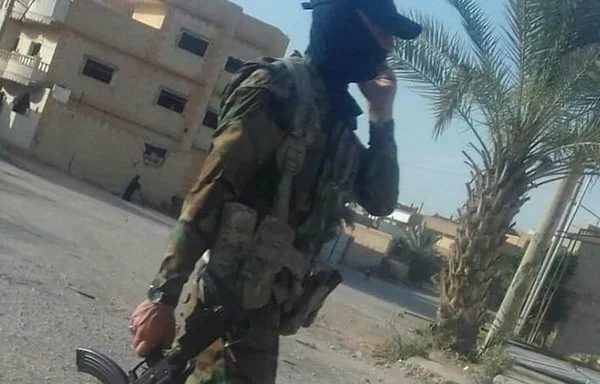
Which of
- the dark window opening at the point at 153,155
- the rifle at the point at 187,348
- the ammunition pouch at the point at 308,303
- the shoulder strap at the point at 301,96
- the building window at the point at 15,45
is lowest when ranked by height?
the dark window opening at the point at 153,155

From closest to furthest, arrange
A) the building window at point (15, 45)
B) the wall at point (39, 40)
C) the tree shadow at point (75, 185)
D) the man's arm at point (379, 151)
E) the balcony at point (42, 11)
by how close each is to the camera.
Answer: the man's arm at point (379, 151), the tree shadow at point (75, 185), the balcony at point (42, 11), the wall at point (39, 40), the building window at point (15, 45)

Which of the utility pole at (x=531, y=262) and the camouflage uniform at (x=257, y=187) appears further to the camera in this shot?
the utility pole at (x=531, y=262)

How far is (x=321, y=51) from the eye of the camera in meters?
3.03

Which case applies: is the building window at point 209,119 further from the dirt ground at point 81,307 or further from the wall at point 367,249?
the dirt ground at point 81,307

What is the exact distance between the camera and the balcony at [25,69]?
3406 cm

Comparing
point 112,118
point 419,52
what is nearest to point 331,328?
point 419,52

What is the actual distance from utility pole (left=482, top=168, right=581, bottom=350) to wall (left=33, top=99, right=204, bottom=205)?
23973 millimetres

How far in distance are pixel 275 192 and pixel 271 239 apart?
0.47 feet

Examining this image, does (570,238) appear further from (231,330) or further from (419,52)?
(231,330)

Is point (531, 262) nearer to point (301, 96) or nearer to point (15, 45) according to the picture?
point (301, 96)

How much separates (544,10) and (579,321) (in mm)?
10029

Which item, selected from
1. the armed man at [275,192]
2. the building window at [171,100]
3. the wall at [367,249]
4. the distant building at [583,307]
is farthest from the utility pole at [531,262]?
the wall at [367,249]

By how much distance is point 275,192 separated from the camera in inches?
113

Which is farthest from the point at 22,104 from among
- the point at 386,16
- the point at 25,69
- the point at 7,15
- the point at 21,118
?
the point at 386,16
